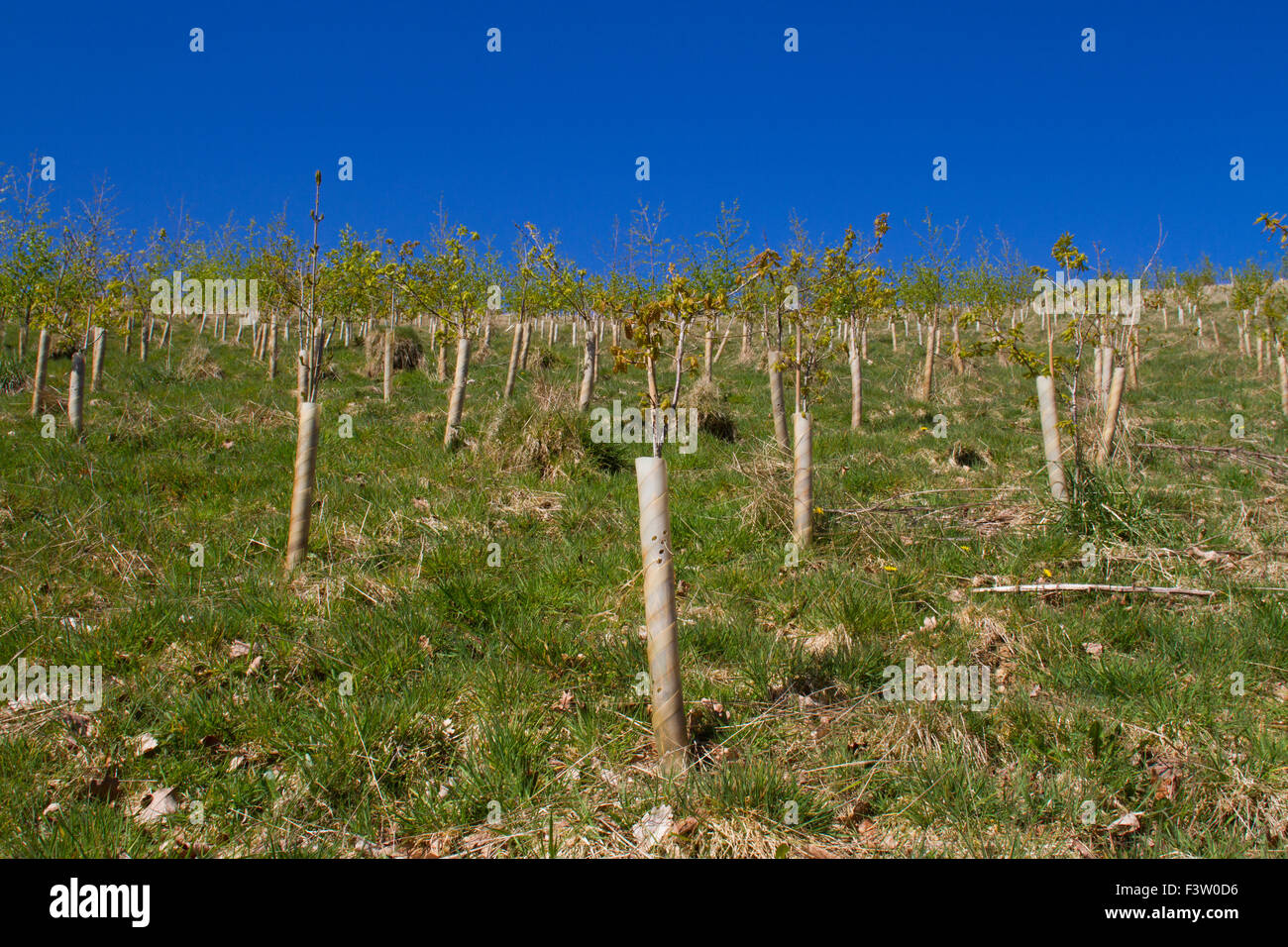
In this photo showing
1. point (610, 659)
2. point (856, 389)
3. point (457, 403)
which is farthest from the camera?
point (856, 389)

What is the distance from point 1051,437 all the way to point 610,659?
187 inches

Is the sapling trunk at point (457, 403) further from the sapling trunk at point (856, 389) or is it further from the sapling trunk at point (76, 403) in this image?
the sapling trunk at point (856, 389)

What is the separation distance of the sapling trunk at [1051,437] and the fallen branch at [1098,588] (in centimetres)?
158

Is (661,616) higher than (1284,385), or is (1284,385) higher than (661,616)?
(1284,385)

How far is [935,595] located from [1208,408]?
1363 centimetres

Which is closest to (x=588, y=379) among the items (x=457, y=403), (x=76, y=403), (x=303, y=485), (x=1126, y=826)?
(x=457, y=403)

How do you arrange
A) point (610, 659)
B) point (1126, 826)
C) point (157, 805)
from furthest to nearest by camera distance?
point (610, 659) → point (157, 805) → point (1126, 826)

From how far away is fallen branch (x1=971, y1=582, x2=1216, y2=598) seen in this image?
435cm

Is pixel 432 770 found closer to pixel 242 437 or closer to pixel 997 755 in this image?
pixel 997 755

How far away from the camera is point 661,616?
2863 mm

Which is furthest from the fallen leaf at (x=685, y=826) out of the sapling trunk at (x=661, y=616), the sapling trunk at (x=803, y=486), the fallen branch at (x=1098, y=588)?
the sapling trunk at (x=803, y=486)

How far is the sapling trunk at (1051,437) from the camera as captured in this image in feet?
19.9

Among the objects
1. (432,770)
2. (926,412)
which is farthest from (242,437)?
(926,412)

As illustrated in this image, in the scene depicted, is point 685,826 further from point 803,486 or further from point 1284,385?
point 1284,385
